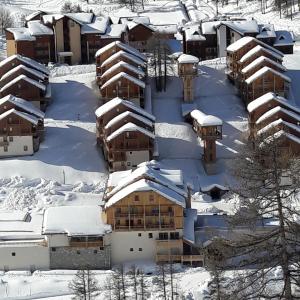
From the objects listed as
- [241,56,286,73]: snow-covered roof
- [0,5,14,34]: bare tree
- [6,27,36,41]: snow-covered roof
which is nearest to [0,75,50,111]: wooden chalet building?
[6,27,36,41]: snow-covered roof

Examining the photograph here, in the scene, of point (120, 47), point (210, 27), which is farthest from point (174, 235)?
point (210, 27)

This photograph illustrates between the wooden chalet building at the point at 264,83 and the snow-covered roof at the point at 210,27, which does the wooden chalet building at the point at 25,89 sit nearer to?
the wooden chalet building at the point at 264,83

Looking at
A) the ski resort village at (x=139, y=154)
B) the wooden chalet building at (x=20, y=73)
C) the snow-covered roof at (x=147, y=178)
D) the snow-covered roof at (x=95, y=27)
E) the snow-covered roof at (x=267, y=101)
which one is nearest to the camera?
the ski resort village at (x=139, y=154)

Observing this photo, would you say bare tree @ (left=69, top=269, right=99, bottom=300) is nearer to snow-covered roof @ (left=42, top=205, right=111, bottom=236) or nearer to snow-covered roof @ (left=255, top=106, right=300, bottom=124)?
snow-covered roof @ (left=42, top=205, right=111, bottom=236)

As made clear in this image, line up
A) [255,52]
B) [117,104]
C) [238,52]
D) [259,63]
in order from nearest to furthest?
[117,104]
[259,63]
[255,52]
[238,52]

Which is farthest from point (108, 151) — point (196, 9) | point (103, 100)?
point (196, 9)

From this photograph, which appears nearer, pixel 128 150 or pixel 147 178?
pixel 147 178

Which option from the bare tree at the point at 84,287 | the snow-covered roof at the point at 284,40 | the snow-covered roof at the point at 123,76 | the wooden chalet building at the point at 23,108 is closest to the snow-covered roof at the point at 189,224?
the bare tree at the point at 84,287

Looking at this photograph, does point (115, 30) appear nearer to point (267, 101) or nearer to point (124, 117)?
point (124, 117)
